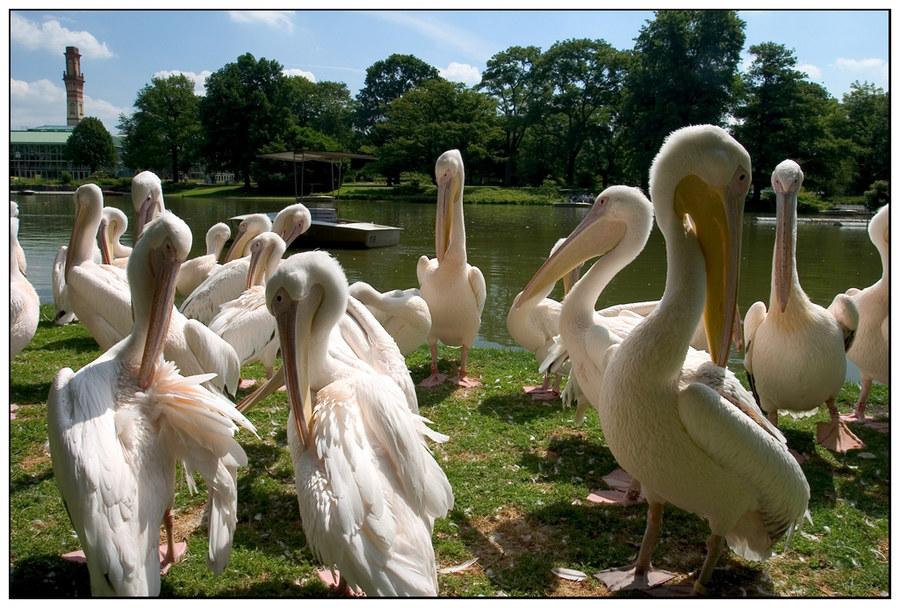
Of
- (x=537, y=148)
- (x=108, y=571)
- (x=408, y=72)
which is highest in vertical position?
(x=408, y=72)

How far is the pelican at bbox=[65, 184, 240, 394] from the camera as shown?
3791 mm

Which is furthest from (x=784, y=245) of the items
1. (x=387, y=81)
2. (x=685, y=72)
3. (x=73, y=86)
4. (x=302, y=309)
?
(x=387, y=81)

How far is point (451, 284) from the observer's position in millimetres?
6027

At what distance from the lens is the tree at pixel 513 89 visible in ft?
156

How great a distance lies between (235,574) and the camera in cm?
286

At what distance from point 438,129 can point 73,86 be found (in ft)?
97.6

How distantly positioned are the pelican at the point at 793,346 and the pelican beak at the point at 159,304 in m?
3.52

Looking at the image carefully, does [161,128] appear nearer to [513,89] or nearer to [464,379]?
[513,89]

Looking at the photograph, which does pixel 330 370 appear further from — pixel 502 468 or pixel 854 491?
pixel 854 491

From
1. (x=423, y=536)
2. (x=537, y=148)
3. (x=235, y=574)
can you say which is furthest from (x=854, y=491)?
(x=537, y=148)

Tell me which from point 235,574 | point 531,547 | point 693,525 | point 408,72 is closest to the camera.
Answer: point 235,574

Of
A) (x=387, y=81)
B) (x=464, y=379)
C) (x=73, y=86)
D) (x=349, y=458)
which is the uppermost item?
(x=387, y=81)

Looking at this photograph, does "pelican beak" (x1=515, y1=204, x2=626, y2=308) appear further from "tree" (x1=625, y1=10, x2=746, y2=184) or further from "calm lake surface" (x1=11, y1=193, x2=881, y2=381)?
"tree" (x1=625, y1=10, x2=746, y2=184)

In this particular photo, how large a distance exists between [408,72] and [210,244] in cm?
6082
